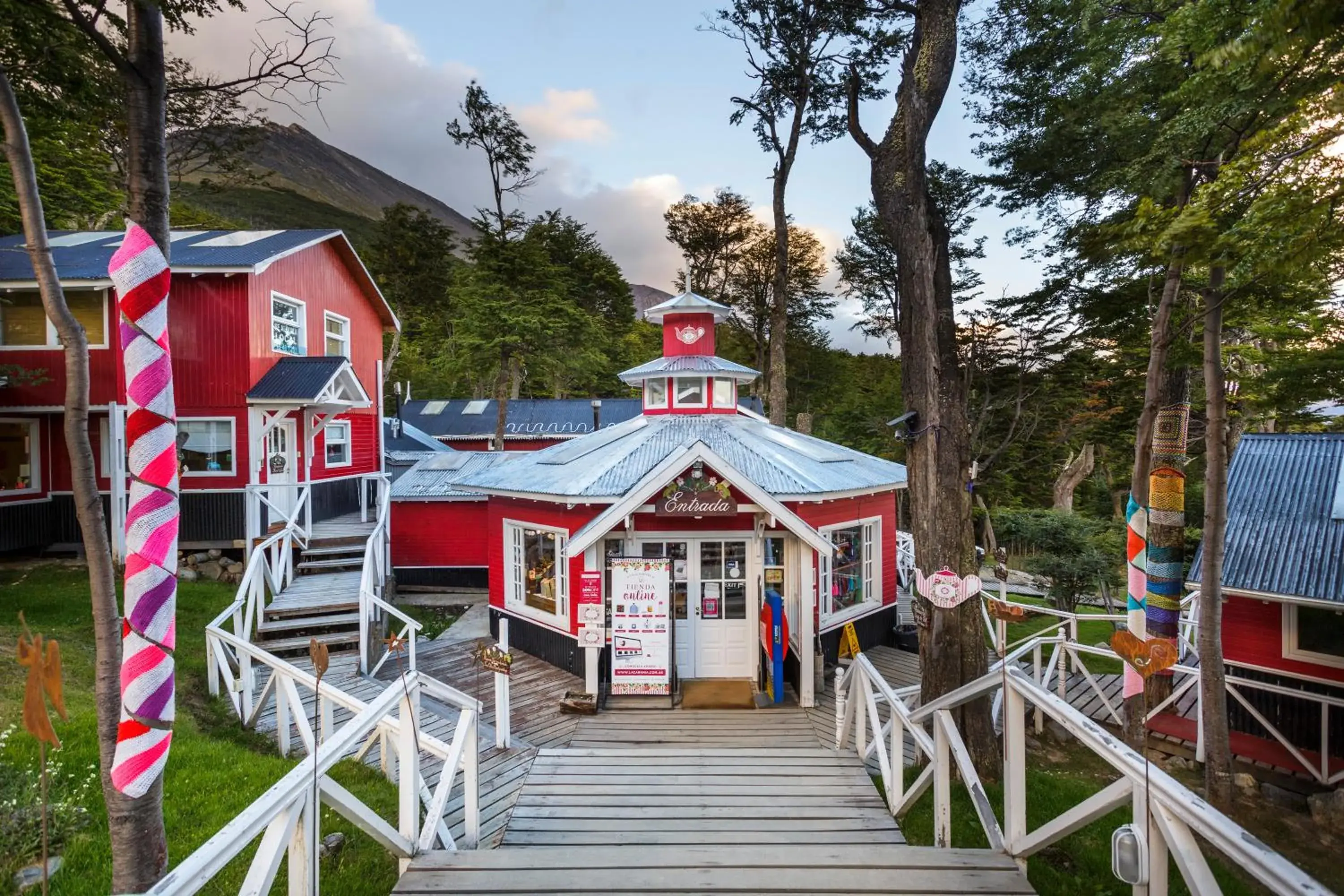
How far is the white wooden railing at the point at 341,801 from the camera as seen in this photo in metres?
2.45

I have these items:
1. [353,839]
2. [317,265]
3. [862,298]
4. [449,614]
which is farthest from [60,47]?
[862,298]

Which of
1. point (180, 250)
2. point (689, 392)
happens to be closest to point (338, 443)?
point (180, 250)

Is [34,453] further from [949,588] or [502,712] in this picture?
[949,588]

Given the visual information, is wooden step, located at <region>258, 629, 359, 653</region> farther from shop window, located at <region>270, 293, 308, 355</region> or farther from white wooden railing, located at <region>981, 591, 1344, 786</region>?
white wooden railing, located at <region>981, 591, 1344, 786</region>

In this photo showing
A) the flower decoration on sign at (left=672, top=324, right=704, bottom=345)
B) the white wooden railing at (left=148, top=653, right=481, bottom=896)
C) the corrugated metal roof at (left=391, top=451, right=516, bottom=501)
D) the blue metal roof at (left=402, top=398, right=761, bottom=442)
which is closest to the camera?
the white wooden railing at (left=148, top=653, right=481, bottom=896)

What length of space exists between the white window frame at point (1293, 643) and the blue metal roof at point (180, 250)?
17907 millimetres

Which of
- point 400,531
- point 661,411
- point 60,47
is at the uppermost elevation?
point 60,47

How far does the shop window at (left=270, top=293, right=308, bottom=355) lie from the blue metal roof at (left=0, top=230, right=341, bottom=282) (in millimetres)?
1094

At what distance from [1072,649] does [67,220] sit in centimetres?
2827

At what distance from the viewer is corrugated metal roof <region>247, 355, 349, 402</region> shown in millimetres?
12477

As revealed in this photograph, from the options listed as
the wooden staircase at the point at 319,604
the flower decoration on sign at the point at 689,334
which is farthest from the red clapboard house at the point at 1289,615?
the wooden staircase at the point at 319,604

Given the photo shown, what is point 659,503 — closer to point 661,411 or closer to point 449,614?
point 661,411

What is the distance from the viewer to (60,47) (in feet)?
10.3

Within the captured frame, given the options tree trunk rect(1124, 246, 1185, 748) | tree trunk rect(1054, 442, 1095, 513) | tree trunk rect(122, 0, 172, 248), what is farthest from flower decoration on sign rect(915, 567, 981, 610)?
tree trunk rect(1054, 442, 1095, 513)
